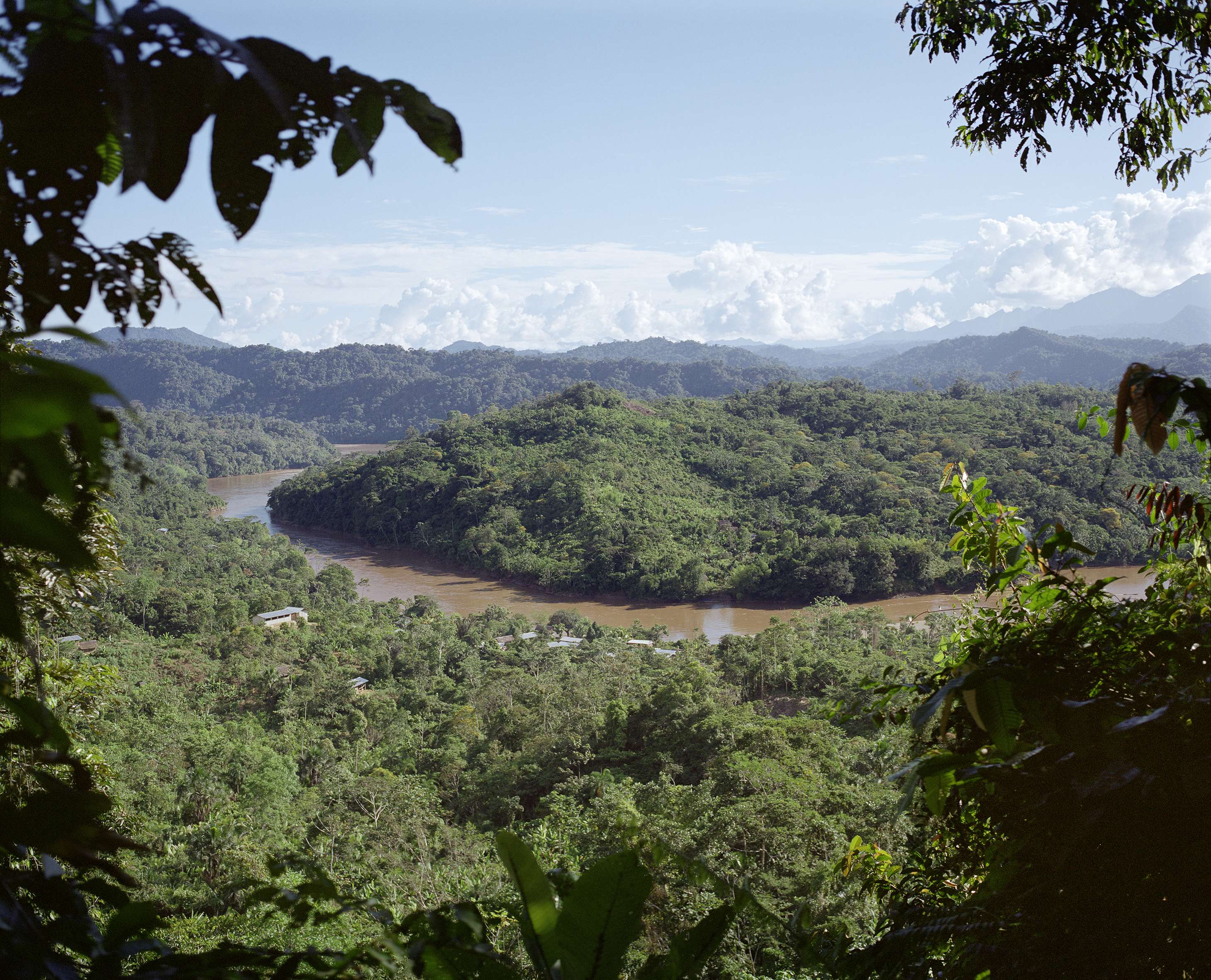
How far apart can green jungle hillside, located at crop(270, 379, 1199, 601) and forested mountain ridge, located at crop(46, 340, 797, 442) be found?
1136 inches

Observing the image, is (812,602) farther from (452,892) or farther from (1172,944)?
(1172,944)

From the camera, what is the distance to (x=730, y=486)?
27.1 meters

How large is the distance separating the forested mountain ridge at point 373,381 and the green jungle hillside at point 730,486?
2885cm

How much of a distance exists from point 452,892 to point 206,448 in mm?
45286

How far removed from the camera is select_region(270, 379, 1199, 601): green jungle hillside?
2023cm

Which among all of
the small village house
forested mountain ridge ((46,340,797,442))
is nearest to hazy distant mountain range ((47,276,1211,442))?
forested mountain ridge ((46,340,797,442))

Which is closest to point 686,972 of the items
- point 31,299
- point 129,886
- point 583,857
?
point 129,886

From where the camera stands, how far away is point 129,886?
50 cm

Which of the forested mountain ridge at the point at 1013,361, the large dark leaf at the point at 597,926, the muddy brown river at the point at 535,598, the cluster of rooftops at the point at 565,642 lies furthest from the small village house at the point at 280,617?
the forested mountain ridge at the point at 1013,361

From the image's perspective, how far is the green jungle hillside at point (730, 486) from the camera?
797 inches

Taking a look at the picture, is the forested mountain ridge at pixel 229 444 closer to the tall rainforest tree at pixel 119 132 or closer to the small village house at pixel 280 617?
the small village house at pixel 280 617

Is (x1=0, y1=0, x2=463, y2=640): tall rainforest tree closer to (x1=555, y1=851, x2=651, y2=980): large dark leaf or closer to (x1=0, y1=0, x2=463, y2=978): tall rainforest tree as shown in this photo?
(x1=0, y1=0, x2=463, y2=978): tall rainforest tree

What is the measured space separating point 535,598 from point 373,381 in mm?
49987

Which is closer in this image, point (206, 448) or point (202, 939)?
point (202, 939)
